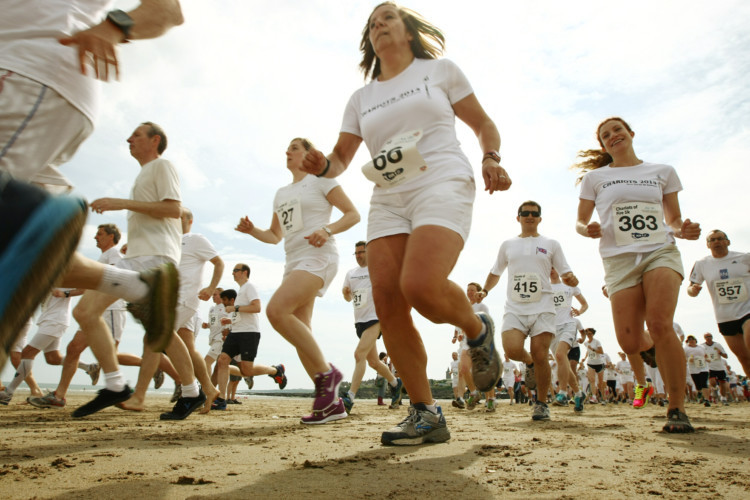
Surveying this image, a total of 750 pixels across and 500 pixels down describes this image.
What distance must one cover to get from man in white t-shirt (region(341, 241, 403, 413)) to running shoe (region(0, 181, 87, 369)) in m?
5.98

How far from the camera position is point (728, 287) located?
6.52 m

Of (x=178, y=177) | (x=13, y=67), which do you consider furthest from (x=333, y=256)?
(x=13, y=67)

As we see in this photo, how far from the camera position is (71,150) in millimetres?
1969

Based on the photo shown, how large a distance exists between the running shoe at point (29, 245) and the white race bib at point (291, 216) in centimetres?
345

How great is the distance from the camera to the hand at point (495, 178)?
9.10 feet

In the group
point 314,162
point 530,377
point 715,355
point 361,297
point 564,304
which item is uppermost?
point 564,304

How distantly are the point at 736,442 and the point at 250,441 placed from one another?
274 cm

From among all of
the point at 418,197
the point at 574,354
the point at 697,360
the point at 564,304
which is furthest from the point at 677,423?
the point at 697,360

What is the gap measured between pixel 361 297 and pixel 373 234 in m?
5.47

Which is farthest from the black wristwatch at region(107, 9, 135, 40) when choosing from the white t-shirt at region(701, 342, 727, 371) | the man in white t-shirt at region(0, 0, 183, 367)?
the white t-shirt at region(701, 342, 727, 371)

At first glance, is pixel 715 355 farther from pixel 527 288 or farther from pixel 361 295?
pixel 527 288

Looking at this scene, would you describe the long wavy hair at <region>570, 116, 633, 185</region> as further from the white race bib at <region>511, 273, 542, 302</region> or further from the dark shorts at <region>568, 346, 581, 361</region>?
the dark shorts at <region>568, 346, 581, 361</region>

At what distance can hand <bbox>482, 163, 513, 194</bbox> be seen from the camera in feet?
9.10

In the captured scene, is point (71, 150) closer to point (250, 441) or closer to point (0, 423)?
point (250, 441)
